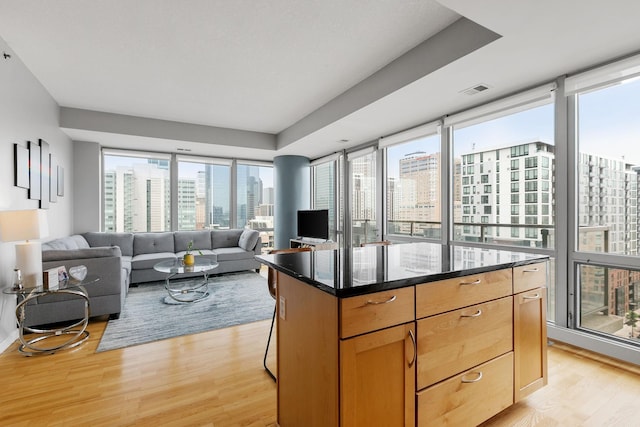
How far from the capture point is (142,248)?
524 centimetres

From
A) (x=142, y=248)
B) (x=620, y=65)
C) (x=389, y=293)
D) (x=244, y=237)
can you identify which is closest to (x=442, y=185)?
(x=620, y=65)

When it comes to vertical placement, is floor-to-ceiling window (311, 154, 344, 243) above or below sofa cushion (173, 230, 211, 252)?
above

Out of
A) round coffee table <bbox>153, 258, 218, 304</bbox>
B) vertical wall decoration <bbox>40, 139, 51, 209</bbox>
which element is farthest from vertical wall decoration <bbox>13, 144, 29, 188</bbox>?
round coffee table <bbox>153, 258, 218, 304</bbox>

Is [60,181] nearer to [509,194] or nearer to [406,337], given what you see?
[406,337]

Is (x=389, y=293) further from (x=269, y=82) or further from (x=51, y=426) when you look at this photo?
(x=269, y=82)

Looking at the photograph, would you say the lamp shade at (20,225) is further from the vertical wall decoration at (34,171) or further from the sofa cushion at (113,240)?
the sofa cushion at (113,240)

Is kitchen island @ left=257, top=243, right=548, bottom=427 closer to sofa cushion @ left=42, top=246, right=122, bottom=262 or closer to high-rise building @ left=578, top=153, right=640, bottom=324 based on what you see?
high-rise building @ left=578, top=153, right=640, bottom=324

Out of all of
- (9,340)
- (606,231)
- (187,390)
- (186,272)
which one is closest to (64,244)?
(9,340)

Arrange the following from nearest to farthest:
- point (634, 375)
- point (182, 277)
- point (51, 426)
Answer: point (51, 426)
point (634, 375)
point (182, 277)

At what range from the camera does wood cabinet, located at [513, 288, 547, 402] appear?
1.67 metres

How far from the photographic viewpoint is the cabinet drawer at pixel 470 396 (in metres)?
1.33

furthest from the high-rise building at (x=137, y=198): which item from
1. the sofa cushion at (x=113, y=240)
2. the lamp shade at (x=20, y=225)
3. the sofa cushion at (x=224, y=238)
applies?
the lamp shade at (x=20, y=225)

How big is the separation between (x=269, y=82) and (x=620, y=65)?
308cm

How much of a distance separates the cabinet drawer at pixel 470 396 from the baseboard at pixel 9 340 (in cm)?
328
